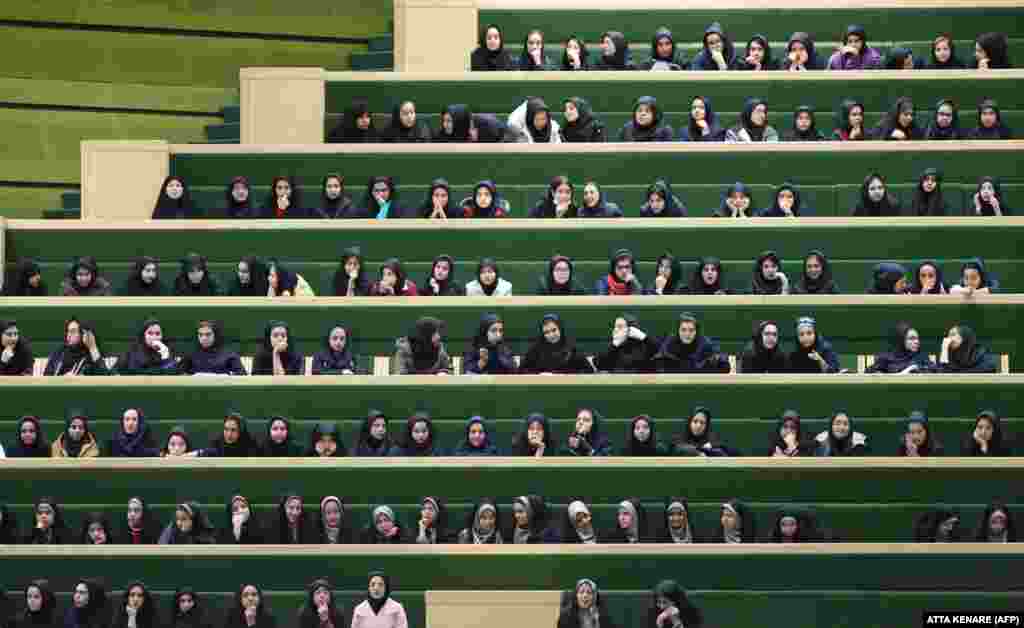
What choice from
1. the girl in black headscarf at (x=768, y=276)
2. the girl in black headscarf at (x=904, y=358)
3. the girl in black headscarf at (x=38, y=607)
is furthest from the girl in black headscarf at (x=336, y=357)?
the girl in black headscarf at (x=904, y=358)

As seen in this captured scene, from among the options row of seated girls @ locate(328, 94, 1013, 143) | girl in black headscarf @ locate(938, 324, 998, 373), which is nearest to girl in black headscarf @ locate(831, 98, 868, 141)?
row of seated girls @ locate(328, 94, 1013, 143)

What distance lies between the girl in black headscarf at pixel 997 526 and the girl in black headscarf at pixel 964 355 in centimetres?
113

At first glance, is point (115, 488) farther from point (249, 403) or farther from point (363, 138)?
point (363, 138)

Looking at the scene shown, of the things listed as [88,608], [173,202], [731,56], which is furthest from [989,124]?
[88,608]

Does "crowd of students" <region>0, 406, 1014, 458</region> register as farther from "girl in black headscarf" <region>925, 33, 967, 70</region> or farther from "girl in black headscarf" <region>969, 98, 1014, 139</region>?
"girl in black headscarf" <region>925, 33, 967, 70</region>

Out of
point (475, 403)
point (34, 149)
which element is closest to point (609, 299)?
point (475, 403)

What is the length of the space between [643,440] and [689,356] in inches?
30.5

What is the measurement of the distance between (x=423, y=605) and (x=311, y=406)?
1.68 m

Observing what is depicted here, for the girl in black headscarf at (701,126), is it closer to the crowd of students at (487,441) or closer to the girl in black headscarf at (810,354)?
the girl in black headscarf at (810,354)

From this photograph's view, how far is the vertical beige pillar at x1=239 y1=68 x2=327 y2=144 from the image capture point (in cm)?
1630

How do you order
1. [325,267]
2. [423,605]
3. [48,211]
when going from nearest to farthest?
[423,605] → [325,267] → [48,211]

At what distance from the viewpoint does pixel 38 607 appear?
13141 millimetres

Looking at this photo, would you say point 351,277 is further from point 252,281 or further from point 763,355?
point 763,355

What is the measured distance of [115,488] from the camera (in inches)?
555
